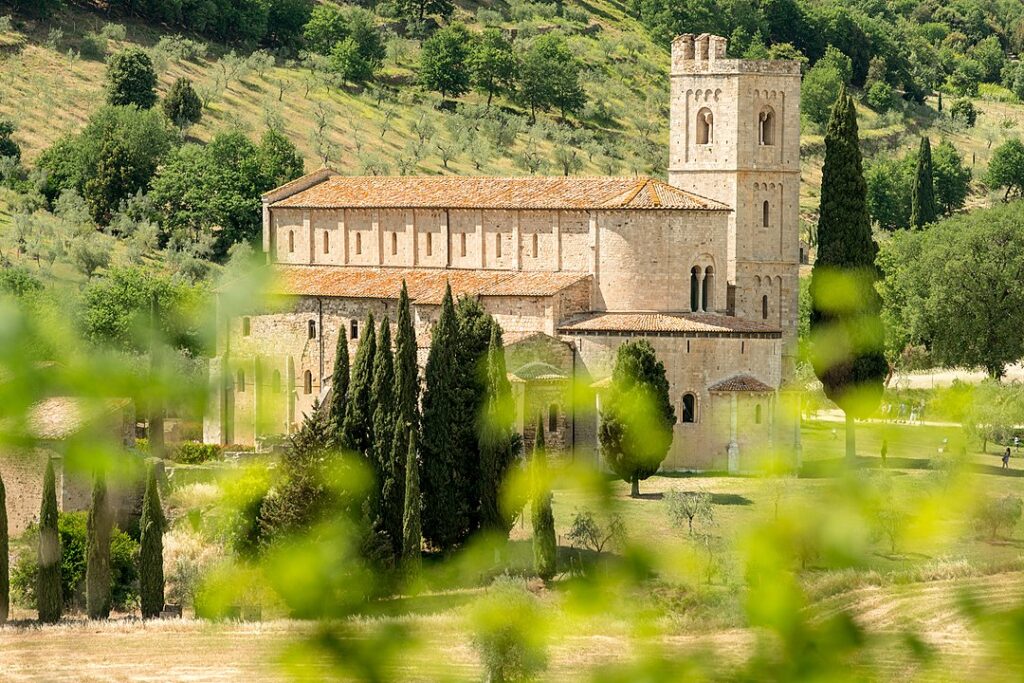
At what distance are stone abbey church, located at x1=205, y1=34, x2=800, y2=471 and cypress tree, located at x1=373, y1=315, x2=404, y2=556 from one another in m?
5.35

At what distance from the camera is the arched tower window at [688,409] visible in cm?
4034

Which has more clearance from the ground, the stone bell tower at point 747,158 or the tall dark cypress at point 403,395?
the stone bell tower at point 747,158

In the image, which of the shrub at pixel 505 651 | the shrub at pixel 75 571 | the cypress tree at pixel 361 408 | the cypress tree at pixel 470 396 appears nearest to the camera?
the shrub at pixel 505 651

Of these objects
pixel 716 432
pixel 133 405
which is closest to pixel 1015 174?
pixel 716 432

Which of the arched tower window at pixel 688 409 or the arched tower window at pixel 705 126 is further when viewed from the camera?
the arched tower window at pixel 705 126

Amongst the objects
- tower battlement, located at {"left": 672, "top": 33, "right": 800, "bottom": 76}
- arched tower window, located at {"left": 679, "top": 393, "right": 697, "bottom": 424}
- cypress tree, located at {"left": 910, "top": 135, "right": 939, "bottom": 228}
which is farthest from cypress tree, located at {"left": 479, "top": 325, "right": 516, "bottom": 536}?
cypress tree, located at {"left": 910, "top": 135, "right": 939, "bottom": 228}

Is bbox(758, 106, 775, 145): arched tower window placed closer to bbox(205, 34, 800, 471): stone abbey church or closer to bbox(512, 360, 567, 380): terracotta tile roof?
bbox(205, 34, 800, 471): stone abbey church

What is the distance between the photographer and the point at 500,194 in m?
44.4

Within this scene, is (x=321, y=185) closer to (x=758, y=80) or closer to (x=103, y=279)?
(x=103, y=279)

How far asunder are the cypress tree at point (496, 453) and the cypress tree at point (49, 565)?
297 inches

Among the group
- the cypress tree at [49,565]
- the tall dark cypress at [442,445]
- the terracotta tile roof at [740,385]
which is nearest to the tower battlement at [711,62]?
the terracotta tile roof at [740,385]

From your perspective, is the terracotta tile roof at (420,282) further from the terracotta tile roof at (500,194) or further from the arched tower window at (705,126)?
the arched tower window at (705,126)

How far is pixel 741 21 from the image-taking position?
106625 millimetres

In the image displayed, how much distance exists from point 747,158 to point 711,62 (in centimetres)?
253
